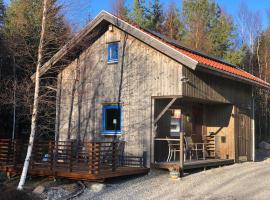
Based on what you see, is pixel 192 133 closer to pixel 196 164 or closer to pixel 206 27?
pixel 196 164

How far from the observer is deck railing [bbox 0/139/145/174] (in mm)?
12852

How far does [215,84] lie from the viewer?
17.1 meters

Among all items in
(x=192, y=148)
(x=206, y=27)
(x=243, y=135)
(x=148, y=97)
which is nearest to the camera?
(x=148, y=97)

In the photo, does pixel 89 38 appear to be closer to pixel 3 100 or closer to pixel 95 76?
pixel 95 76

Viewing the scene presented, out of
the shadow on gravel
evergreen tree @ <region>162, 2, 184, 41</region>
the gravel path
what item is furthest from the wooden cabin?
evergreen tree @ <region>162, 2, 184, 41</region>

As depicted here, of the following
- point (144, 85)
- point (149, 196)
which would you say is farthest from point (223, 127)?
point (149, 196)

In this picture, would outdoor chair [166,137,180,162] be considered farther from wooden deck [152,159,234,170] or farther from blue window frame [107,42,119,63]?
blue window frame [107,42,119,63]

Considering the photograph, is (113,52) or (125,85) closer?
(125,85)

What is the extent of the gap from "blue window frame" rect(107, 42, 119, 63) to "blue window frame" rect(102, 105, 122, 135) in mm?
1843

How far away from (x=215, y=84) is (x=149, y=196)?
22.6 ft

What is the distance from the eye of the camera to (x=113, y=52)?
1705 centimetres

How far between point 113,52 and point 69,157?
5.15m

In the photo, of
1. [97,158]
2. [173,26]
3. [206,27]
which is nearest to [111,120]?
[97,158]

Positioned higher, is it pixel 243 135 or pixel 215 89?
pixel 215 89
